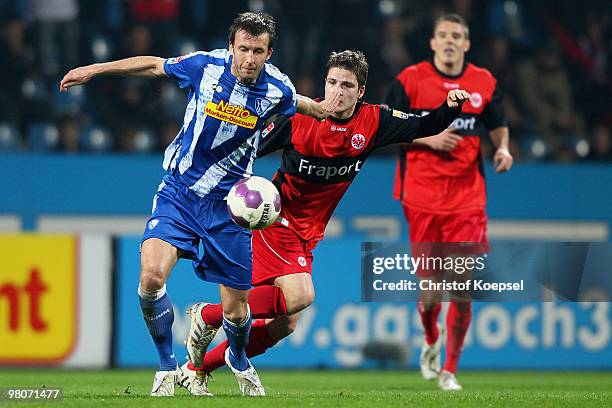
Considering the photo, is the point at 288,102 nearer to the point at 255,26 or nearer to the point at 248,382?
the point at 255,26

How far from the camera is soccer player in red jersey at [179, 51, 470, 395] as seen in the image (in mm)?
7496

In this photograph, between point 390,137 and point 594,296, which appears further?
point 594,296

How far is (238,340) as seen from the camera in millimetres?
7203

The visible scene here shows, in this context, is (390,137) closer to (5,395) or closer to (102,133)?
(5,395)

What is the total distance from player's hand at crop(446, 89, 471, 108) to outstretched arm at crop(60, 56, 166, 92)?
5.60ft

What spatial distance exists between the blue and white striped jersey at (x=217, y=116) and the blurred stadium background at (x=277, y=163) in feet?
10.8

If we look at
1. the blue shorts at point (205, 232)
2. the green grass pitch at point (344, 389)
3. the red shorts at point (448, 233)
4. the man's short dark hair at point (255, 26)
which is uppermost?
the man's short dark hair at point (255, 26)

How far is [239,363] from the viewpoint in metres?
7.24

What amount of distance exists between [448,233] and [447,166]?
501 mm

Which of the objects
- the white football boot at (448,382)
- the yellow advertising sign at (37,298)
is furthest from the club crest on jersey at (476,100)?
the yellow advertising sign at (37,298)

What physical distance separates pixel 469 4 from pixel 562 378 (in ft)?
20.1

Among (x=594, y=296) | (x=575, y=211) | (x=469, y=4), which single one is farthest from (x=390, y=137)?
(x=469, y=4)

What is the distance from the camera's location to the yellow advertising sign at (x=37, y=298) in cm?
1069

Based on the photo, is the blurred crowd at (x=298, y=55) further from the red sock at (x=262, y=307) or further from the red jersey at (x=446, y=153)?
the red sock at (x=262, y=307)
